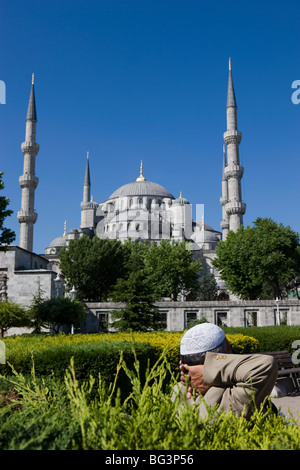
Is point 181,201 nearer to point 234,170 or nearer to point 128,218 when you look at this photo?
point 128,218

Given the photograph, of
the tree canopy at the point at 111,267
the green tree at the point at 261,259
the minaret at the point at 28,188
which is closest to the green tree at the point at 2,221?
the tree canopy at the point at 111,267

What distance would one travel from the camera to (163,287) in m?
42.1

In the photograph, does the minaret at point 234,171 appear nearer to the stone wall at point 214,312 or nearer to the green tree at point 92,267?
the green tree at point 92,267

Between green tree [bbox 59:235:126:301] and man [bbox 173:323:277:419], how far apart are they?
1410 inches

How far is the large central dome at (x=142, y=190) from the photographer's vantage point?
79062 millimetres

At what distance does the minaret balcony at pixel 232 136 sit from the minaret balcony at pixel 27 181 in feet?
72.6

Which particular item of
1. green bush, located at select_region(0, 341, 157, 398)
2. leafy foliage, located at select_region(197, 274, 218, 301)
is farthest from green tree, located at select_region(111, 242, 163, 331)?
leafy foliage, located at select_region(197, 274, 218, 301)

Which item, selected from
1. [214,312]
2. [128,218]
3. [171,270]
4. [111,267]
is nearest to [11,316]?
[214,312]

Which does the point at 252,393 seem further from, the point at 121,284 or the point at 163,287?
the point at 163,287

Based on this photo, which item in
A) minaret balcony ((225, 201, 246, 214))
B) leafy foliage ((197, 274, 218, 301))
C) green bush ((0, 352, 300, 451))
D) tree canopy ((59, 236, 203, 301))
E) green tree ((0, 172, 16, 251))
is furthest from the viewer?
leafy foliage ((197, 274, 218, 301))

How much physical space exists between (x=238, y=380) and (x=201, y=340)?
0.38m

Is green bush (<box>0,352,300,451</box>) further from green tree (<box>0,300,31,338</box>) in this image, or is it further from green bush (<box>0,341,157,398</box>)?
green tree (<box>0,300,31,338</box>)

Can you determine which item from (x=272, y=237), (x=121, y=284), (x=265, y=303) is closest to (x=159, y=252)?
(x=272, y=237)

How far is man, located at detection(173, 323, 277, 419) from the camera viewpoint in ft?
7.59
